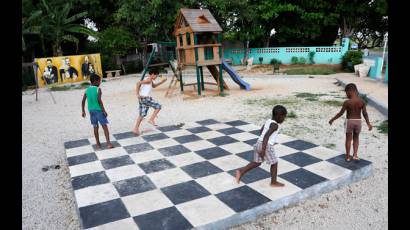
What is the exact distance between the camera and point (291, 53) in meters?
22.1

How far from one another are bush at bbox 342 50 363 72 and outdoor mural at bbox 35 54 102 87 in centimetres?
1580

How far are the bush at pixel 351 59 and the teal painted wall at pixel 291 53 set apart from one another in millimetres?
1951

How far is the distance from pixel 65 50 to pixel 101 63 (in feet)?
17.1

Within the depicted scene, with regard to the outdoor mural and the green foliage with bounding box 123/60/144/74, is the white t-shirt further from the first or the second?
the green foliage with bounding box 123/60/144/74

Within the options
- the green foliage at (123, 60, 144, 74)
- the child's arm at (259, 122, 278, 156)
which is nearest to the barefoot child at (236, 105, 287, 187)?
the child's arm at (259, 122, 278, 156)

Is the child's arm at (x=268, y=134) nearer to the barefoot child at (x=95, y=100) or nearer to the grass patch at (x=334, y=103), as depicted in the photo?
the barefoot child at (x=95, y=100)

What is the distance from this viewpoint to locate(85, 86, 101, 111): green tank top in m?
5.14

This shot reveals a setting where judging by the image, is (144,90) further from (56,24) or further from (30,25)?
(56,24)

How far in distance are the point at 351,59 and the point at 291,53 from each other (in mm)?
5271

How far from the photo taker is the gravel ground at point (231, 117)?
337cm

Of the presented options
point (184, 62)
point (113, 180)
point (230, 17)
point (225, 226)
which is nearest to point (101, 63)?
point (230, 17)

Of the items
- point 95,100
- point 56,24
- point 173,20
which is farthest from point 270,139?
point 56,24
